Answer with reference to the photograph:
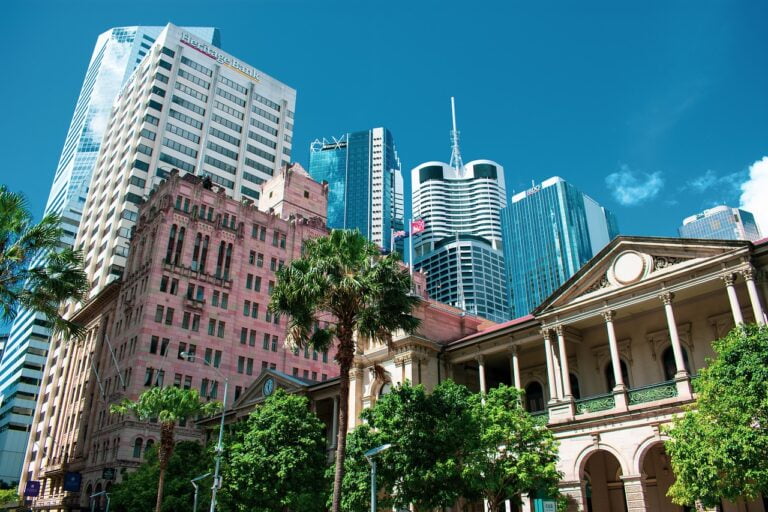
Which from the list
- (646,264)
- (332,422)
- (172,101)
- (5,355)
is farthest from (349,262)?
(5,355)

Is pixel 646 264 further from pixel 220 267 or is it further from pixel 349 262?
pixel 220 267

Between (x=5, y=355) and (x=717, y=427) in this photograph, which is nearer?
(x=717, y=427)

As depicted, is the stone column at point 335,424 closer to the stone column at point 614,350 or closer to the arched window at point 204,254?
the stone column at point 614,350

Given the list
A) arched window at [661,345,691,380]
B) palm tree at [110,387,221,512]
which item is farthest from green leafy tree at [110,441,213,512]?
arched window at [661,345,691,380]

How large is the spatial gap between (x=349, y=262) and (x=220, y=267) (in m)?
48.1

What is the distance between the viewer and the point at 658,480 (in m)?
31.2

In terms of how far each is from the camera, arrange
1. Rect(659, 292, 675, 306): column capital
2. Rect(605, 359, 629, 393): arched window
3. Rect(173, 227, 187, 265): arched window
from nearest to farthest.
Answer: Rect(659, 292, 675, 306): column capital → Rect(605, 359, 629, 393): arched window → Rect(173, 227, 187, 265): arched window

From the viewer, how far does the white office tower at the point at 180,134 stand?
98.3 metres

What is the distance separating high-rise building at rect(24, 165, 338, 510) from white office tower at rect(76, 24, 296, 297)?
18534 millimetres

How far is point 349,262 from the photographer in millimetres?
30453

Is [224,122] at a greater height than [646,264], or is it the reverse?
[224,122]

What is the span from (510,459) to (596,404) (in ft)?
20.5

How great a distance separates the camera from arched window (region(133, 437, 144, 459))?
206 ft

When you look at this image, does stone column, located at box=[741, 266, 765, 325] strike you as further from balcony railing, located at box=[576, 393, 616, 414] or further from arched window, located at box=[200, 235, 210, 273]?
arched window, located at box=[200, 235, 210, 273]
